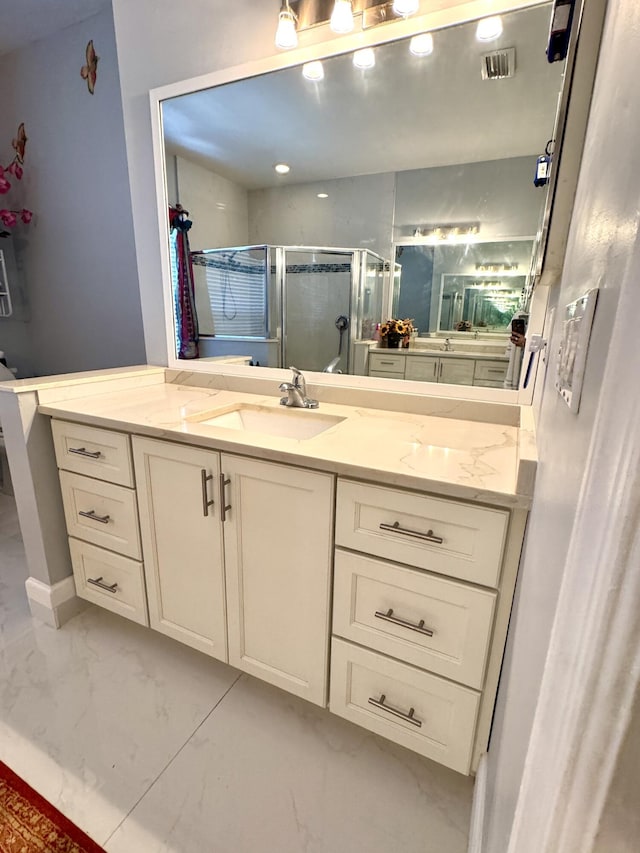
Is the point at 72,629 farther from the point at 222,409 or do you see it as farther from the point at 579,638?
the point at 579,638

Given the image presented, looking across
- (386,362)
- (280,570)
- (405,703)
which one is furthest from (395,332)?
(405,703)

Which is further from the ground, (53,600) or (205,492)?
(205,492)

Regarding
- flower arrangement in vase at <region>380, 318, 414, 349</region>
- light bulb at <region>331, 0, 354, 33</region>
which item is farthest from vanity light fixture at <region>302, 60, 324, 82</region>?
flower arrangement in vase at <region>380, 318, 414, 349</region>

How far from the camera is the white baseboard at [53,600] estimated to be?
1.56 meters

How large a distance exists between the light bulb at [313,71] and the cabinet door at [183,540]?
Answer: 1.31m

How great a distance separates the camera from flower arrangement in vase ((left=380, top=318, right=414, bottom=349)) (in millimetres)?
1432

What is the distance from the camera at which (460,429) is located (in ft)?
4.02

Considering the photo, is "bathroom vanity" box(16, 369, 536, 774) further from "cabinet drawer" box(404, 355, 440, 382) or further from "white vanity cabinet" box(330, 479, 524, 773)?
"cabinet drawer" box(404, 355, 440, 382)

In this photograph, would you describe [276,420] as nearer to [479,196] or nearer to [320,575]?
[320,575]

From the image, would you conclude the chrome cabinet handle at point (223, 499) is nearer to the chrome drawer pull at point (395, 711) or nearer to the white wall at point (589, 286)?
the chrome drawer pull at point (395, 711)

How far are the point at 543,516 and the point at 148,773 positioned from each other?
4.08 feet

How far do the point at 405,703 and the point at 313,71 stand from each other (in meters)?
1.95

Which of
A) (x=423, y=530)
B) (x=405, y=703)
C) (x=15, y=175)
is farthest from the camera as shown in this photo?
(x=15, y=175)

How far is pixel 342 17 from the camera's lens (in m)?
1.23
